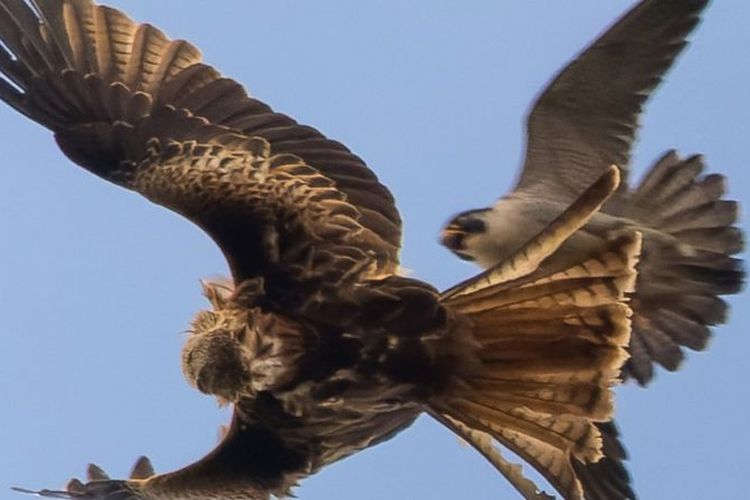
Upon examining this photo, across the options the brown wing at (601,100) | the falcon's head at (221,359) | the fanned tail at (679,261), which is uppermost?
the brown wing at (601,100)

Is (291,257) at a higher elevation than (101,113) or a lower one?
lower

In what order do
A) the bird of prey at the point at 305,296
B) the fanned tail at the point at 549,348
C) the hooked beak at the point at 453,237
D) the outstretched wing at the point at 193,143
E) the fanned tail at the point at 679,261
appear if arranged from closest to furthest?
the fanned tail at the point at 549,348 < the bird of prey at the point at 305,296 < the outstretched wing at the point at 193,143 < the fanned tail at the point at 679,261 < the hooked beak at the point at 453,237

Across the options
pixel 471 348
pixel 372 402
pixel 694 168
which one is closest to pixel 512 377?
pixel 471 348

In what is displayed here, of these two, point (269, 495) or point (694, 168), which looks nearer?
point (269, 495)

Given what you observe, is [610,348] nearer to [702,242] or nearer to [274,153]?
[274,153]

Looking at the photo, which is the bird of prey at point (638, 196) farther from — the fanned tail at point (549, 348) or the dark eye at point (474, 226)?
the fanned tail at point (549, 348)

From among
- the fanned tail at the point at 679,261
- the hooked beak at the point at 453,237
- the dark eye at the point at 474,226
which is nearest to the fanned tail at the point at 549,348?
the fanned tail at the point at 679,261

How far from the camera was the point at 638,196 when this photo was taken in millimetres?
9039

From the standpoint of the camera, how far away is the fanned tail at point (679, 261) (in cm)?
845

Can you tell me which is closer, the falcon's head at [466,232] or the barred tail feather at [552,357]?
the barred tail feather at [552,357]

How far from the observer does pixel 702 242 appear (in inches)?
343

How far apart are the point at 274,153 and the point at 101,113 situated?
Result: 0.87 meters

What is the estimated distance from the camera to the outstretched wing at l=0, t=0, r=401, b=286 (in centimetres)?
693

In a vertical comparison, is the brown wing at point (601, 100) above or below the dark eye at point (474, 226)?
above
